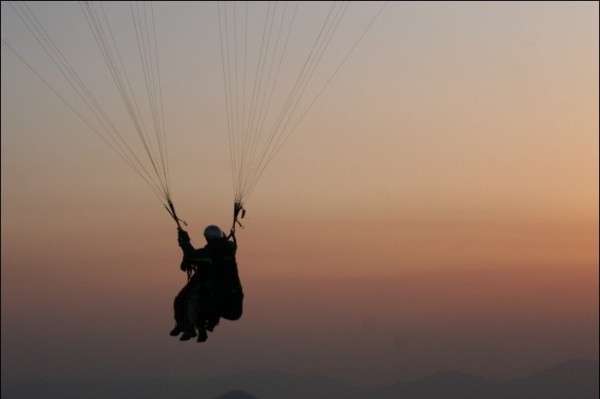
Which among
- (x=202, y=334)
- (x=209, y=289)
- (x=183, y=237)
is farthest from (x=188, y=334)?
(x=183, y=237)

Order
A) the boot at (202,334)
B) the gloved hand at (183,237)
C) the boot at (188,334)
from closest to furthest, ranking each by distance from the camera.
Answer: the gloved hand at (183,237), the boot at (188,334), the boot at (202,334)

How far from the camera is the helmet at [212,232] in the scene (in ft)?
106

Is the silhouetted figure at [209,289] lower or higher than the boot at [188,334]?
higher

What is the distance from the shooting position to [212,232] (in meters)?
32.4

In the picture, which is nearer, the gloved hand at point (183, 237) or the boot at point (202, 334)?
the gloved hand at point (183, 237)

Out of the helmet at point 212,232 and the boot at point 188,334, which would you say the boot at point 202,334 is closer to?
the boot at point 188,334

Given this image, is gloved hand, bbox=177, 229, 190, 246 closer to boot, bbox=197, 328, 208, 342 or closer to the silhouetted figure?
the silhouetted figure

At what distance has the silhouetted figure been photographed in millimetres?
32281

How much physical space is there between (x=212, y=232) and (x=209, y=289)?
1.39m

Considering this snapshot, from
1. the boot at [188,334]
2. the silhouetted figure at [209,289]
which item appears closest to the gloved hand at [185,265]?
the silhouetted figure at [209,289]

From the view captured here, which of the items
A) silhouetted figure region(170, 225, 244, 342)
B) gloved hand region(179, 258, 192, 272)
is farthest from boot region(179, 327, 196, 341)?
gloved hand region(179, 258, 192, 272)

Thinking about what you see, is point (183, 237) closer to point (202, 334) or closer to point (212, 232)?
point (212, 232)

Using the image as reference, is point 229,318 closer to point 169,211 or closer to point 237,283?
point 237,283

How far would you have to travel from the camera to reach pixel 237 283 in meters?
32.6
